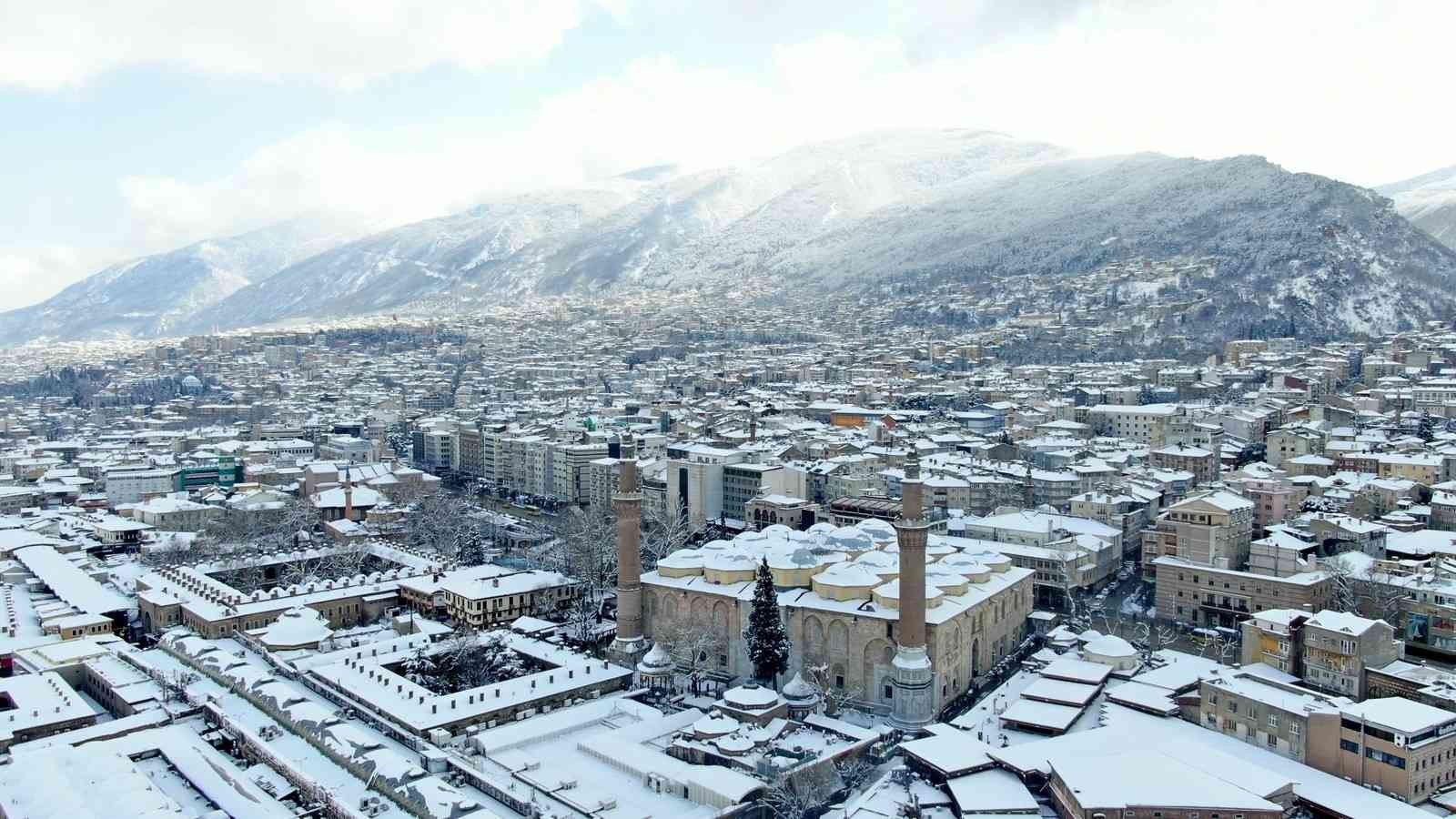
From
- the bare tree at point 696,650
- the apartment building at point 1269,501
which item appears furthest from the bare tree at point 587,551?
the apartment building at point 1269,501

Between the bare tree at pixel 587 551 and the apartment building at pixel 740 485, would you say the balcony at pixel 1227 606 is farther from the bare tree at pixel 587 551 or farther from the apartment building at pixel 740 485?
the apartment building at pixel 740 485

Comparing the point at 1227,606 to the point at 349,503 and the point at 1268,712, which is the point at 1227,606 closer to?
the point at 1268,712

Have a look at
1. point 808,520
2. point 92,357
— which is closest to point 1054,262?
point 808,520

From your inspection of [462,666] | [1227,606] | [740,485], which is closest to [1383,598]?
[1227,606]

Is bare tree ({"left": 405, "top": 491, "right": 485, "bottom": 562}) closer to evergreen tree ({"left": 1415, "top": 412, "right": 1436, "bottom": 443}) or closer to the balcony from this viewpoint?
the balcony

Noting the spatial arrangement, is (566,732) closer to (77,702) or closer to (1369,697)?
(77,702)

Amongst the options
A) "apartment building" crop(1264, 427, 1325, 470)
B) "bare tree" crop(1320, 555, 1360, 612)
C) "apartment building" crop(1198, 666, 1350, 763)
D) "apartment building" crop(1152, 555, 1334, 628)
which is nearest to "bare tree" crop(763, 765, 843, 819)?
"apartment building" crop(1198, 666, 1350, 763)

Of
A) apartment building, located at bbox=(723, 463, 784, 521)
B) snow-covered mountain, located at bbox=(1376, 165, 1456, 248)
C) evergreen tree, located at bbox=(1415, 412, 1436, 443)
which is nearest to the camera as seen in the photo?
apartment building, located at bbox=(723, 463, 784, 521)
